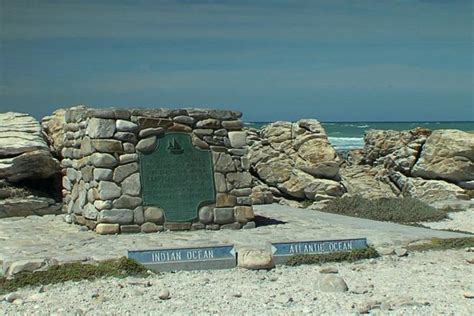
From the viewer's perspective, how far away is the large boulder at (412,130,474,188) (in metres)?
16.8

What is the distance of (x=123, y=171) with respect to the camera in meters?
9.84

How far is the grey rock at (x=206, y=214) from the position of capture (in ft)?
33.3

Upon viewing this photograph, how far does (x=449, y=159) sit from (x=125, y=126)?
9742 millimetres

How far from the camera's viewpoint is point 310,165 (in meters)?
15.3

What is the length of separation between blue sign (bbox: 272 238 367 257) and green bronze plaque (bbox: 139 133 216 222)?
2.25 meters

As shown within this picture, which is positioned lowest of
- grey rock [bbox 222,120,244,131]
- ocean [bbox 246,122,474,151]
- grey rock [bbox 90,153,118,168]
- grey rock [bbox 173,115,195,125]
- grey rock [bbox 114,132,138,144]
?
ocean [bbox 246,122,474,151]

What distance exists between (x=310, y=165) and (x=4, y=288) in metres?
9.41

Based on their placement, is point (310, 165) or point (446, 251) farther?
point (310, 165)

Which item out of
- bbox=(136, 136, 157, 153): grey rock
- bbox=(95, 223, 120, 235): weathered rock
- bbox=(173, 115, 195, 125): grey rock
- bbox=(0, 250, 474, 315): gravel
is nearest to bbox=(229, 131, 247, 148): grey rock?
bbox=(173, 115, 195, 125): grey rock

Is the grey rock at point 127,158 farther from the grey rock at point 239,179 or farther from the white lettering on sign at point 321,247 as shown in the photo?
the white lettering on sign at point 321,247

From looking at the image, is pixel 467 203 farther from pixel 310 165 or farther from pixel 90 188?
pixel 90 188

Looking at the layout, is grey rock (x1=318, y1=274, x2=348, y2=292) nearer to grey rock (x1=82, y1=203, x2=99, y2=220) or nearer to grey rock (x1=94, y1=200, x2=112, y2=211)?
grey rock (x1=94, y1=200, x2=112, y2=211)

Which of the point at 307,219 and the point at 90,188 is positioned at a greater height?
the point at 90,188

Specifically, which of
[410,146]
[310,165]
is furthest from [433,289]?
[410,146]
